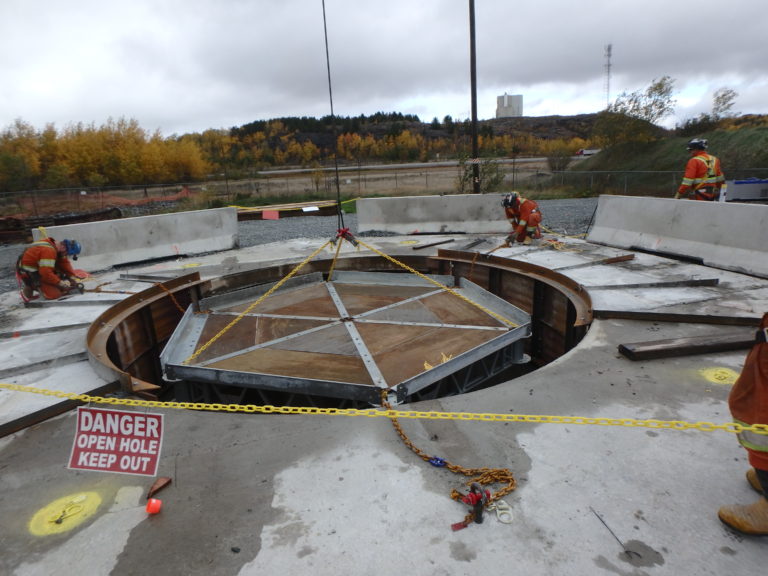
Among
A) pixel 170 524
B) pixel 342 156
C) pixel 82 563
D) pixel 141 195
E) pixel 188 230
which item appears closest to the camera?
pixel 82 563

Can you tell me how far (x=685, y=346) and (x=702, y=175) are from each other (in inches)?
235

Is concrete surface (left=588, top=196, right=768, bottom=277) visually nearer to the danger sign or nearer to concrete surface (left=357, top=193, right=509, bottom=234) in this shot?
concrete surface (left=357, top=193, right=509, bottom=234)

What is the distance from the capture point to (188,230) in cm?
1118

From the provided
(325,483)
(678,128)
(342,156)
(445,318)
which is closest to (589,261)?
(445,318)

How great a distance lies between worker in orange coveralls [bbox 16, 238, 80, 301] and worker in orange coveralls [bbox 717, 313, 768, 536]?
8631 mm

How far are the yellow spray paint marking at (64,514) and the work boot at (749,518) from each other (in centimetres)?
364

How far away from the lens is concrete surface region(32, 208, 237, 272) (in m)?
9.70

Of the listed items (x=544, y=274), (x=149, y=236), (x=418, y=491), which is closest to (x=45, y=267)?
(x=149, y=236)

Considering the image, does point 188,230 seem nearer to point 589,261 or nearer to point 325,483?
point 589,261

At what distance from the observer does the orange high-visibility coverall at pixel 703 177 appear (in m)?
8.87

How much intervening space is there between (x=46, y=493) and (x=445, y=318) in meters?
5.50

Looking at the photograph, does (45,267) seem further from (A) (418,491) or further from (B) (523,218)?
(B) (523,218)

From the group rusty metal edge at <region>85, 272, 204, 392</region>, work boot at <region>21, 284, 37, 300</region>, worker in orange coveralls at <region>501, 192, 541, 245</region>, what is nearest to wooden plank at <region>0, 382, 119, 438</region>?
rusty metal edge at <region>85, 272, 204, 392</region>

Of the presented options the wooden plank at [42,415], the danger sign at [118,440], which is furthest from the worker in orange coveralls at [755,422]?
the wooden plank at [42,415]
